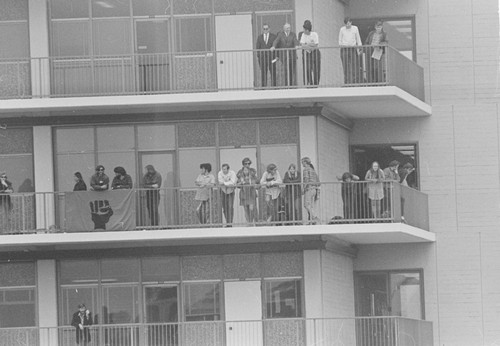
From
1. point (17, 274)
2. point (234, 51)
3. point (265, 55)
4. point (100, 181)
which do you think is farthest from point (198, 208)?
point (17, 274)

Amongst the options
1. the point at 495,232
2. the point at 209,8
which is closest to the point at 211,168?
the point at 209,8

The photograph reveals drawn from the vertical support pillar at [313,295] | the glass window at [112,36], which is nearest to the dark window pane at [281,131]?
the vertical support pillar at [313,295]

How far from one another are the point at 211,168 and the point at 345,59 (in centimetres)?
473

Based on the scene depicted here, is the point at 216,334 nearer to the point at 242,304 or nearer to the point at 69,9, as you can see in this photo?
the point at 242,304

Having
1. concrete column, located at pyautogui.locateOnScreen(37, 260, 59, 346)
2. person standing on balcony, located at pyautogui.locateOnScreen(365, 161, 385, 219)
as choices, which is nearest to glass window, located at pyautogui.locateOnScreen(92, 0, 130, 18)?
concrete column, located at pyautogui.locateOnScreen(37, 260, 59, 346)

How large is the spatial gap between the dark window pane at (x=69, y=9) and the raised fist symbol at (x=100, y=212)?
5.52 meters

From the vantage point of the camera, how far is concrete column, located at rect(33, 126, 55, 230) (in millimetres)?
50281

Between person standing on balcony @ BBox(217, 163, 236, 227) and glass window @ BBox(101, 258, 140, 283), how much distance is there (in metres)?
3.12

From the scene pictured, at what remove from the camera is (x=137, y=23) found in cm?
5100

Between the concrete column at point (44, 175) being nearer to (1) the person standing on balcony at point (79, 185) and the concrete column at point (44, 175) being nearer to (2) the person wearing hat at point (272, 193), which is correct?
(1) the person standing on balcony at point (79, 185)

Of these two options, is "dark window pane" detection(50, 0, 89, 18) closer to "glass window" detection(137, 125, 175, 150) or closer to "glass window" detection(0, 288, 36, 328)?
"glass window" detection(137, 125, 175, 150)

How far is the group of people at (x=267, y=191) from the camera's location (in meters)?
48.9

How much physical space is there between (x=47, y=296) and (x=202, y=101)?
22.6 ft

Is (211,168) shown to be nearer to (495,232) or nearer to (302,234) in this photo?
(302,234)
